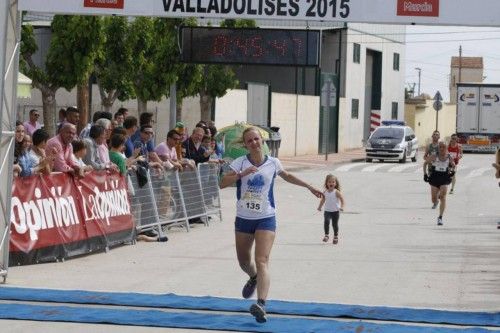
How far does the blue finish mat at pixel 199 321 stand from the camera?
1150 centimetres

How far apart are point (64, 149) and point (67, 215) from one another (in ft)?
3.55

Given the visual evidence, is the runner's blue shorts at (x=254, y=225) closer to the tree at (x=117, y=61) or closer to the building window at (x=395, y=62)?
the tree at (x=117, y=61)

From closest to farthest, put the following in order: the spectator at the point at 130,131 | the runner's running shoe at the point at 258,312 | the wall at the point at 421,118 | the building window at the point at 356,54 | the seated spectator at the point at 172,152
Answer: the runner's running shoe at the point at 258,312, the spectator at the point at 130,131, the seated spectator at the point at 172,152, the building window at the point at 356,54, the wall at the point at 421,118

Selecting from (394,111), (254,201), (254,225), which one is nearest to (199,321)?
(254,225)

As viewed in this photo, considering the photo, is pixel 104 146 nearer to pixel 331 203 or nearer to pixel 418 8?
pixel 331 203

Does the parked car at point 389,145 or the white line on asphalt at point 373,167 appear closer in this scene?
the white line on asphalt at point 373,167

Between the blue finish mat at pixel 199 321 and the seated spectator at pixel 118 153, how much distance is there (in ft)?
21.4

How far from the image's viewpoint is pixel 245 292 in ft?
40.9

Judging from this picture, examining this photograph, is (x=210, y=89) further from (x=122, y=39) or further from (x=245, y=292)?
(x=245, y=292)

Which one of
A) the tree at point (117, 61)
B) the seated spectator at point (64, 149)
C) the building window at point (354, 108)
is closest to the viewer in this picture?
the seated spectator at point (64, 149)

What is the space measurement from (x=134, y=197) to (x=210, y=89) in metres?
25.5

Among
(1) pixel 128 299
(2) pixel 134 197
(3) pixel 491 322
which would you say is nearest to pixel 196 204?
(2) pixel 134 197

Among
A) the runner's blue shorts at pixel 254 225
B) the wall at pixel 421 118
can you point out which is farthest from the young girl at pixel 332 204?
the wall at pixel 421 118

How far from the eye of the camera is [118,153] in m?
18.9
